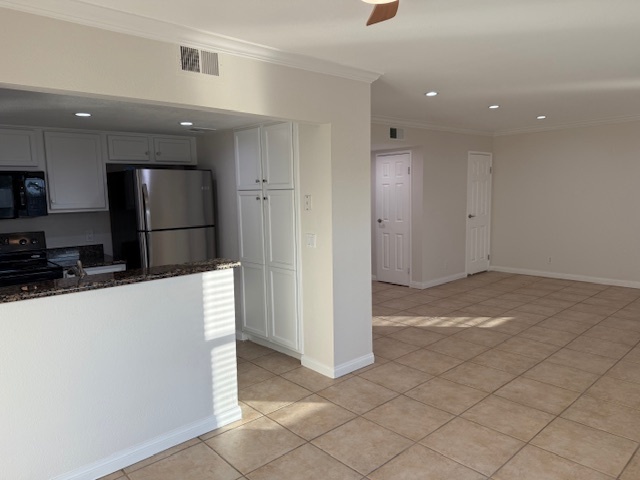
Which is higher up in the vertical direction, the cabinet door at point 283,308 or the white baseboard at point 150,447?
the cabinet door at point 283,308

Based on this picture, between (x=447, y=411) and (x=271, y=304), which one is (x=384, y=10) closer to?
(x=447, y=411)

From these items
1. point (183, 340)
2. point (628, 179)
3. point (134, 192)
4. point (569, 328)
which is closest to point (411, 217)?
point (569, 328)

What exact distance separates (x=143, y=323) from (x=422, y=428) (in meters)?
1.82

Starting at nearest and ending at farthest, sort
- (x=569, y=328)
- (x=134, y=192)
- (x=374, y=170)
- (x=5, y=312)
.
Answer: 1. (x=5, y=312)
2. (x=134, y=192)
3. (x=569, y=328)
4. (x=374, y=170)

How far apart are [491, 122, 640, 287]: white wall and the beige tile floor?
1.82 meters

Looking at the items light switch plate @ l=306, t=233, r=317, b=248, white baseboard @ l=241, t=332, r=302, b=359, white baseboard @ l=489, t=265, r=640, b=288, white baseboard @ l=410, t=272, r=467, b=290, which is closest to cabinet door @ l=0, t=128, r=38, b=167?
white baseboard @ l=241, t=332, r=302, b=359

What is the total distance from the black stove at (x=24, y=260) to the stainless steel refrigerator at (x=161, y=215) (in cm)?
67

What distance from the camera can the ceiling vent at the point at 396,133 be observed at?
5816 mm

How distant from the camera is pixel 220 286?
279 cm

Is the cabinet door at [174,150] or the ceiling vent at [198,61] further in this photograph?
the cabinet door at [174,150]

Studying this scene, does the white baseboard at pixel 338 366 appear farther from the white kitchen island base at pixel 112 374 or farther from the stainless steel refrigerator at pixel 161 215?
the stainless steel refrigerator at pixel 161 215

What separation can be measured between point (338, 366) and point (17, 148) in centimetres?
346

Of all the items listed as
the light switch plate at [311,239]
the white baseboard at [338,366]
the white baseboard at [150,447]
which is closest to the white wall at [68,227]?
the light switch plate at [311,239]

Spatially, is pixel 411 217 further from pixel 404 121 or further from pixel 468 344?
pixel 468 344
